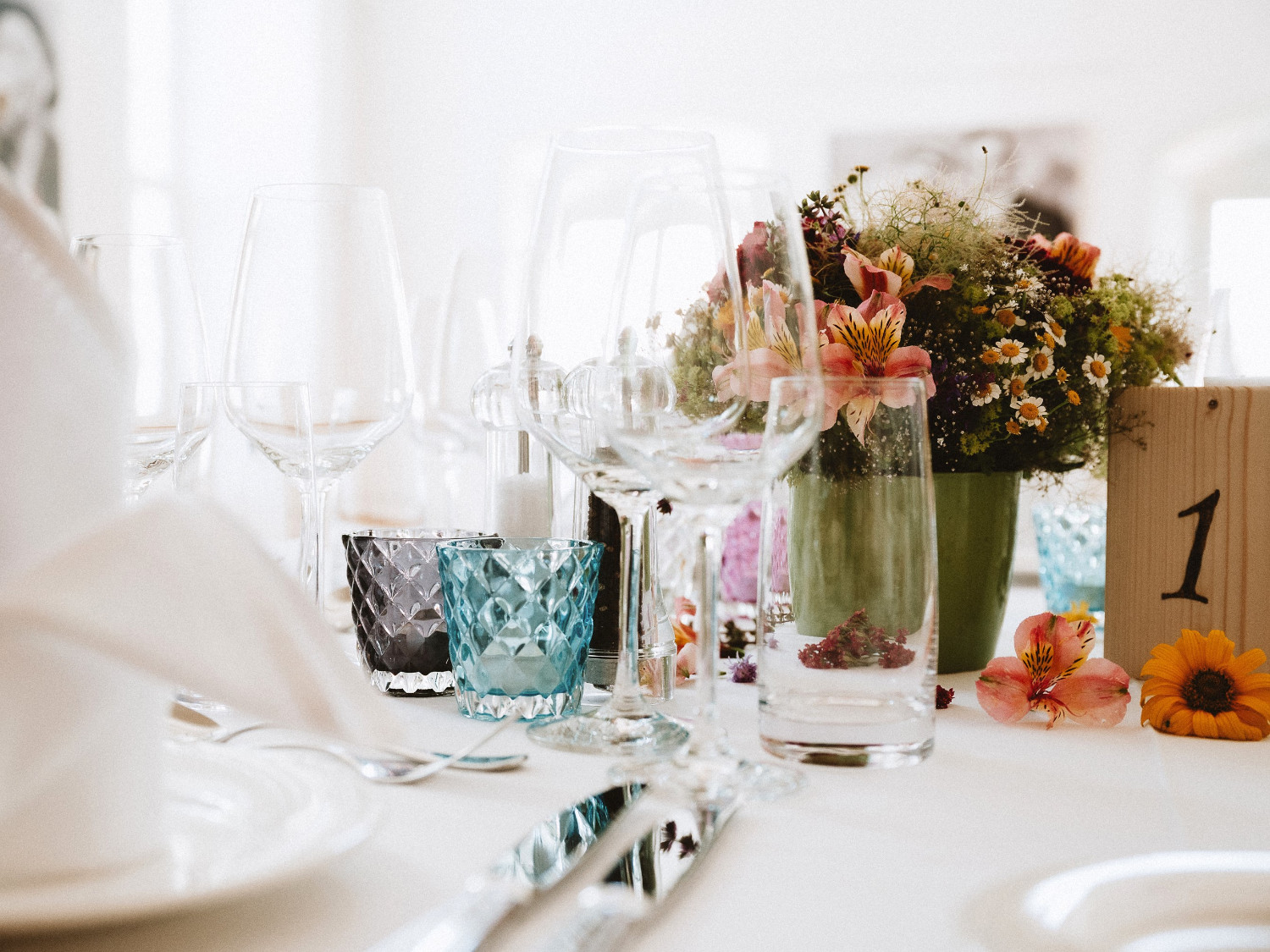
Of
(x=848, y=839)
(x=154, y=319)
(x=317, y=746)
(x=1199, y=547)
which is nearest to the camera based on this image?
(x=848, y=839)

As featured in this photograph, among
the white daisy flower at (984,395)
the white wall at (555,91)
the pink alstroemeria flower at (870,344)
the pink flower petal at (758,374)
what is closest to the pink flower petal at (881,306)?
the pink alstroemeria flower at (870,344)

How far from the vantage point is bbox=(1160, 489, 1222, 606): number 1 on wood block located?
828 millimetres

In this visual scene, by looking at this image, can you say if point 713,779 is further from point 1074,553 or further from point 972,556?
point 1074,553

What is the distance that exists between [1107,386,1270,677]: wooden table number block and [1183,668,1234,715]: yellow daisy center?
13cm

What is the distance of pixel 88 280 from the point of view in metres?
0.36

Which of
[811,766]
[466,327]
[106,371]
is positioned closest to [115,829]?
[106,371]

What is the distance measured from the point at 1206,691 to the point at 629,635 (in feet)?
1.13

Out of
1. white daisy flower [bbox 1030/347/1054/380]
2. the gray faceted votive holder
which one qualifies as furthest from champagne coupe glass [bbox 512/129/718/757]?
white daisy flower [bbox 1030/347/1054/380]

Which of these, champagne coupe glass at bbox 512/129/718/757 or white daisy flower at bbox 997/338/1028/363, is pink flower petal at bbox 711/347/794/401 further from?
white daisy flower at bbox 997/338/1028/363

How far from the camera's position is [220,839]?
0.39 meters

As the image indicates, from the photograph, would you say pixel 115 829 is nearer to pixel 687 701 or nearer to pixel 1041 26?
pixel 687 701

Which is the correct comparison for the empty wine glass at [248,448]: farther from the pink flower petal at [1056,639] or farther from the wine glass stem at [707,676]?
the pink flower petal at [1056,639]

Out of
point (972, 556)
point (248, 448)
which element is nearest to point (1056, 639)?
point (972, 556)

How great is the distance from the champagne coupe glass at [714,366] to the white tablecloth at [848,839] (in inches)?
2.2
